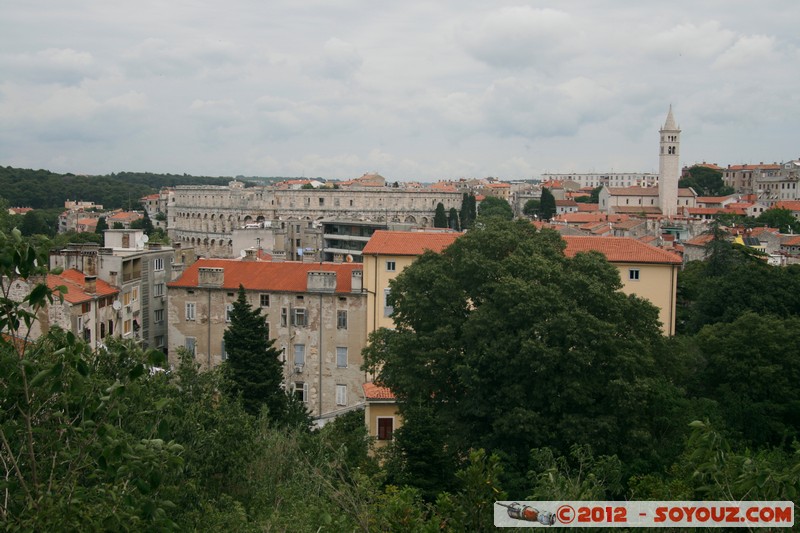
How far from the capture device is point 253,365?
21.4 m

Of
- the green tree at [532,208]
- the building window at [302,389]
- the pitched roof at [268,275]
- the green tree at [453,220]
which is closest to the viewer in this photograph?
the building window at [302,389]

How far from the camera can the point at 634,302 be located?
17484 mm

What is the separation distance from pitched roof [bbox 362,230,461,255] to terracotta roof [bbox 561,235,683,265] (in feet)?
12.2

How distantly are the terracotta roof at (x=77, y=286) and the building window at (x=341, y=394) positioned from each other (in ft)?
23.2

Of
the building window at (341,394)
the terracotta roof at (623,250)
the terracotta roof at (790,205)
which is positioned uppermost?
the terracotta roof at (790,205)

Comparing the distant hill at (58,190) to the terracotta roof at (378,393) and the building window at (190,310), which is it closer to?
the building window at (190,310)

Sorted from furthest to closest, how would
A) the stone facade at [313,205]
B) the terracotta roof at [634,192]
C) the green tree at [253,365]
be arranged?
the stone facade at [313,205] → the terracotta roof at [634,192] → the green tree at [253,365]

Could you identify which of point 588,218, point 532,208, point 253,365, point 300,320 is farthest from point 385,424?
point 532,208

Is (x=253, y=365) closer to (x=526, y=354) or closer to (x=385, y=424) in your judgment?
(x=385, y=424)

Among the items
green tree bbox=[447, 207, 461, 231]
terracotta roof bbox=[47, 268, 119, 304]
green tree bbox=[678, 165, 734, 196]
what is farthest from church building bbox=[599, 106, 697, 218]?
terracotta roof bbox=[47, 268, 119, 304]

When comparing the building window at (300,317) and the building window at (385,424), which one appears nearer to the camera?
the building window at (385,424)

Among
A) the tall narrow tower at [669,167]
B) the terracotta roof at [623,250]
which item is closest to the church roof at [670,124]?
the tall narrow tower at [669,167]

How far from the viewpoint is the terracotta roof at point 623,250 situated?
2522 centimetres

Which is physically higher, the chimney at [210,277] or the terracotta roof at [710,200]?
the terracotta roof at [710,200]
